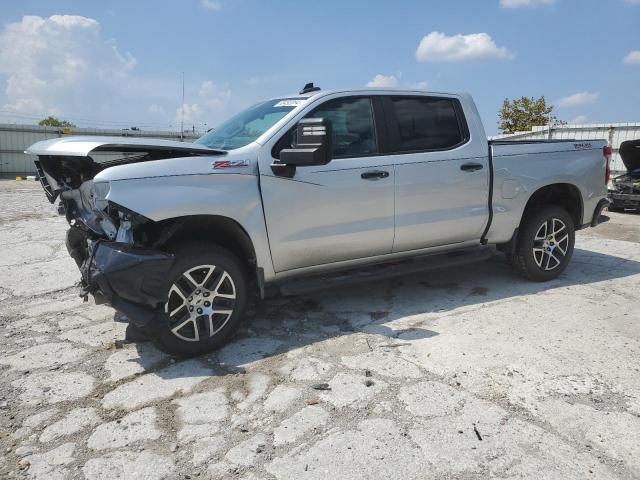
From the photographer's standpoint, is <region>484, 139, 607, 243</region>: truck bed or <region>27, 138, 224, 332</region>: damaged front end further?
<region>484, 139, 607, 243</region>: truck bed

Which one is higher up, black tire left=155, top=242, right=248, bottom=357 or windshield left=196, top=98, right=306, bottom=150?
windshield left=196, top=98, right=306, bottom=150

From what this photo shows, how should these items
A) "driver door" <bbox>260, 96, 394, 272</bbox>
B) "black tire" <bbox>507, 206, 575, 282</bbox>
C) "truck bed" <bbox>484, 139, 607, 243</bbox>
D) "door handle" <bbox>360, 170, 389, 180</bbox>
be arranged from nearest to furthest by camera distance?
1. "driver door" <bbox>260, 96, 394, 272</bbox>
2. "door handle" <bbox>360, 170, 389, 180</bbox>
3. "truck bed" <bbox>484, 139, 607, 243</bbox>
4. "black tire" <bbox>507, 206, 575, 282</bbox>

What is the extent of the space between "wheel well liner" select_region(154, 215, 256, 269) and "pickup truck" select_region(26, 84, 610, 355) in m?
0.01

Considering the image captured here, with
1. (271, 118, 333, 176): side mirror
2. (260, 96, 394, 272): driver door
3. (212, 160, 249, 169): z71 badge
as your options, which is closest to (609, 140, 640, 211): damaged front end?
(260, 96, 394, 272): driver door

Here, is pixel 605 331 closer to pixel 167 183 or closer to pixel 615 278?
pixel 615 278

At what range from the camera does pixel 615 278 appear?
213 inches

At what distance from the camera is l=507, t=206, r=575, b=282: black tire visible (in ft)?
16.6

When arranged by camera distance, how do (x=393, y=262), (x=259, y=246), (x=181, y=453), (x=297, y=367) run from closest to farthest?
1. (x=181, y=453)
2. (x=297, y=367)
3. (x=259, y=246)
4. (x=393, y=262)

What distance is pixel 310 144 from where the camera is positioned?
11.3ft

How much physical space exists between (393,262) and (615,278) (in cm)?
275

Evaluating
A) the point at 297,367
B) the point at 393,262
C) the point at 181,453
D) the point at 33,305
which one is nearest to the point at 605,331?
the point at 393,262

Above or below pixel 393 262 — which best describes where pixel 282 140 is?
above

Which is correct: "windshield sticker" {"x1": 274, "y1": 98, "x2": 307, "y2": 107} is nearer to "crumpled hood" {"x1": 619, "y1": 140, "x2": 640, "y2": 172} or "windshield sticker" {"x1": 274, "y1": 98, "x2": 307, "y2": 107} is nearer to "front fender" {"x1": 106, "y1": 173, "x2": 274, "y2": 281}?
"front fender" {"x1": 106, "y1": 173, "x2": 274, "y2": 281}

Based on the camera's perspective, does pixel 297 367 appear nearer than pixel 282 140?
Yes
